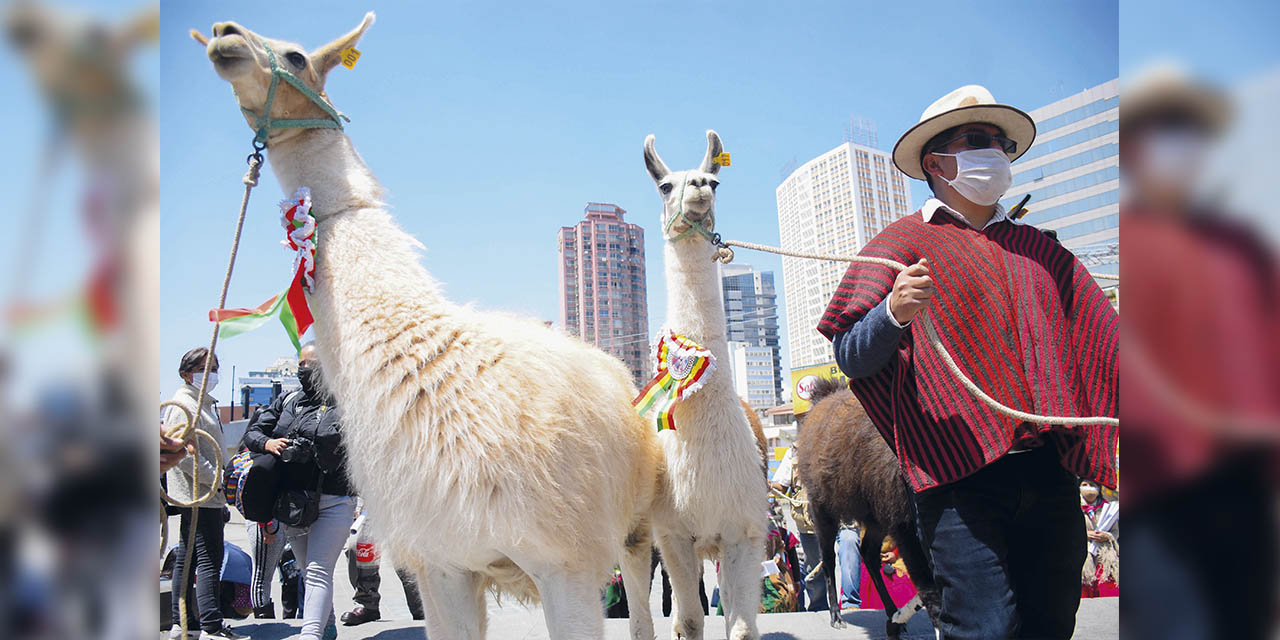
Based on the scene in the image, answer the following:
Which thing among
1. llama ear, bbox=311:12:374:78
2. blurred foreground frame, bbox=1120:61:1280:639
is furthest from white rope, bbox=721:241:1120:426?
llama ear, bbox=311:12:374:78

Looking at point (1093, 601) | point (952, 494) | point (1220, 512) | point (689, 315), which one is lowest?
point (1093, 601)

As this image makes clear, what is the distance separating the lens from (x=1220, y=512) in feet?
2.55

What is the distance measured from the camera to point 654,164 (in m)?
4.07

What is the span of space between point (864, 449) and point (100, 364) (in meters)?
4.16

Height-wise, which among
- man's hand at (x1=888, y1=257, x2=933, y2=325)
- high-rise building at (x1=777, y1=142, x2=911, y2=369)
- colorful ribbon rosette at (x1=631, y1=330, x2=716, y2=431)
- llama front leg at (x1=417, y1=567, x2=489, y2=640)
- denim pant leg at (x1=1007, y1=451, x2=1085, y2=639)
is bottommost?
llama front leg at (x1=417, y1=567, x2=489, y2=640)

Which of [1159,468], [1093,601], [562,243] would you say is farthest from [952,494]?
[562,243]

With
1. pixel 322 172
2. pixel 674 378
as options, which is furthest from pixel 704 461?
pixel 322 172

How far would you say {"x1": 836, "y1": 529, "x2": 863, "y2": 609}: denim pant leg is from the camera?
6566 millimetres

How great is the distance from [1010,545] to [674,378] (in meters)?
1.69

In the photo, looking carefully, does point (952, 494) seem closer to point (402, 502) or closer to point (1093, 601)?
point (402, 502)

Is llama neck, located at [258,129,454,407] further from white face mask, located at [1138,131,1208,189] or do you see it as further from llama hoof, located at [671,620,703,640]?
llama hoof, located at [671,620,703,640]

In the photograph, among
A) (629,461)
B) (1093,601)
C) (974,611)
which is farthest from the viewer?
(1093,601)

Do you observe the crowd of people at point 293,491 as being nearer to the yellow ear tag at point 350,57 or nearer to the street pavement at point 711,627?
the street pavement at point 711,627

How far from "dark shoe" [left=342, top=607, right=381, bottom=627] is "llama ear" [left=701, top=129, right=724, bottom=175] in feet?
13.9
